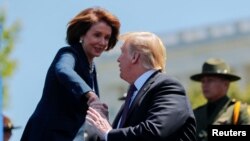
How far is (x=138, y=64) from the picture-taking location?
24.5ft

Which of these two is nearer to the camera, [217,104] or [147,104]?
[147,104]

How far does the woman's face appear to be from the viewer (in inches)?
327

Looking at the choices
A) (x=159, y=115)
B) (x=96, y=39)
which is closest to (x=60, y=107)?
(x=96, y=39)

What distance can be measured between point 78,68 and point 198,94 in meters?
33.2

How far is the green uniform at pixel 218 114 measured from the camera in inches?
396

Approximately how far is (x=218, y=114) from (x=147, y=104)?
3.14m

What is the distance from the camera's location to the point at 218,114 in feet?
34.0

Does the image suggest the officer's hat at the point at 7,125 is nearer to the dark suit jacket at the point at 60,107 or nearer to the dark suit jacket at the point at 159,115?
the dark suit jacket at the point at 60,107

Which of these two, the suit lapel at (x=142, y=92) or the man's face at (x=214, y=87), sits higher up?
the suit lapel at (x=142, y=92)

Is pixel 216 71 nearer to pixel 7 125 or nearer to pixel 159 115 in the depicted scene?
pixel 7 125

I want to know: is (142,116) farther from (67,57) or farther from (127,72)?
(67,57)

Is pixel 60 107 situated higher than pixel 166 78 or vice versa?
pixel 166 78

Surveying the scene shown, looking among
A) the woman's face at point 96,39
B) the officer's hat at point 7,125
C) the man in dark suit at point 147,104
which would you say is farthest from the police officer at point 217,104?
the man in dark suit at point 147,104

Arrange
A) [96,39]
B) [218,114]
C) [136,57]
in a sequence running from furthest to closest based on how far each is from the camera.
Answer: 1. [218,114]
2. [96,39]
3. [136,57]
